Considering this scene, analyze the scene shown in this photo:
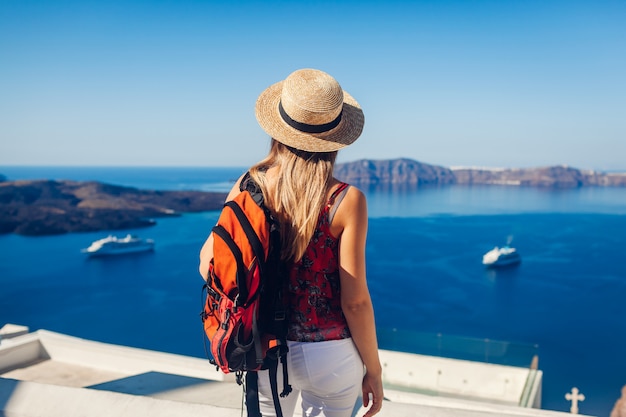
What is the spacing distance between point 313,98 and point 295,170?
0.40 ft

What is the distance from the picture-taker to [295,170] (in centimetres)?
78

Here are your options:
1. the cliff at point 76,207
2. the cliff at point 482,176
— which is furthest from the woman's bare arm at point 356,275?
the cliff at point 482,176

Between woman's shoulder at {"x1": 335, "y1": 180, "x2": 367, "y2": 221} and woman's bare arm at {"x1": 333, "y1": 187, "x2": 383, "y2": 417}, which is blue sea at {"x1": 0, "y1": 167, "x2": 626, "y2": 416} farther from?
woman's shoulder at {"x1": 335, "y1": 180, "x2": 367, "y2": 221}

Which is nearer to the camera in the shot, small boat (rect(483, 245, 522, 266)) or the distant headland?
small boat (rect(483, 245, 522, 266))

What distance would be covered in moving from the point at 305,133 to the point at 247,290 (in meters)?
0.27

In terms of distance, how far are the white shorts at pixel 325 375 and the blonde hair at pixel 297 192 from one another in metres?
0.16

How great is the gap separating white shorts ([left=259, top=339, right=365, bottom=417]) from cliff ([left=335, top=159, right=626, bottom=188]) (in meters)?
72.1

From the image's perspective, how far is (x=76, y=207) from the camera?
47.0 metres

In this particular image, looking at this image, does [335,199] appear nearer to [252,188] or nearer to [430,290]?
[252,188]

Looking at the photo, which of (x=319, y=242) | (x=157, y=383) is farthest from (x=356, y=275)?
(x=157, y=383)

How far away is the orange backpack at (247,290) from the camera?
74 cm

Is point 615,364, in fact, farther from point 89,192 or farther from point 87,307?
point 89,192

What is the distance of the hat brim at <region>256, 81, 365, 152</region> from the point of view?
0.78m

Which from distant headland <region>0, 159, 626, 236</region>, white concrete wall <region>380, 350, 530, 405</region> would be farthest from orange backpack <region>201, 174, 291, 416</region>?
distant headland <region>0, 159, 626, 236</region>
